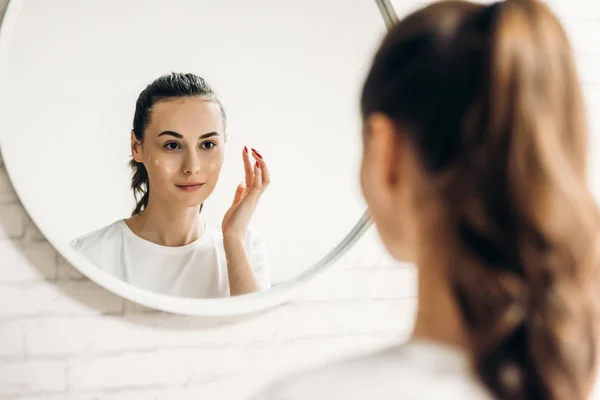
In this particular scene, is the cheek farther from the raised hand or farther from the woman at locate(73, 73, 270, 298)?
the raised hand

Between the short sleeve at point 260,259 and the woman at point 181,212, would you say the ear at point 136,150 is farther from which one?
the short sleeve at point 260,259

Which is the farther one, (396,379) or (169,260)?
(169,260)

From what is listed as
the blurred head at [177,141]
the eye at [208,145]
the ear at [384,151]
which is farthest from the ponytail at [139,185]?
the ear at [384,151]

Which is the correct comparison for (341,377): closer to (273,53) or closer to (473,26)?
(473,26)

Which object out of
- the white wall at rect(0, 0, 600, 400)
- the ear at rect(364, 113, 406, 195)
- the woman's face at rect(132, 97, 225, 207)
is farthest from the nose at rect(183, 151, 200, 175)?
the ear at rect(364, 113, 406, 195)

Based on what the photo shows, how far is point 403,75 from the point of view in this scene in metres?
0.58

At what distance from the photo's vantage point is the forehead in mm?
1089

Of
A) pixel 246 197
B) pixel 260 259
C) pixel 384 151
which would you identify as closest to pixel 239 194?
pixel 246 197

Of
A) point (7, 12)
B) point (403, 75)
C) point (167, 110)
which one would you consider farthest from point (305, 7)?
point (403, 75)

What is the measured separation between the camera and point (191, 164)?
111 centimetres

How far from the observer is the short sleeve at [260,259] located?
3.83 ft

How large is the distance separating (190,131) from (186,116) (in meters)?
0.02

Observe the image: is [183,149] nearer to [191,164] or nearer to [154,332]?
[191,164]

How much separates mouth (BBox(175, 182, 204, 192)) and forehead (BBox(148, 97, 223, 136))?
3.2 inches
